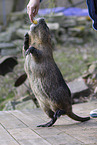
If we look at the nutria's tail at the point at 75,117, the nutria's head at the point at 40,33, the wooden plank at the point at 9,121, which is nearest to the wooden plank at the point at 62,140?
the nutria's tail at the point at 75,117

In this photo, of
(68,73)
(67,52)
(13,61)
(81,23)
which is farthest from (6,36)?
(13,61)

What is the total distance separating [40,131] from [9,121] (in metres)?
0.60

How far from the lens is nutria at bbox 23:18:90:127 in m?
2.90

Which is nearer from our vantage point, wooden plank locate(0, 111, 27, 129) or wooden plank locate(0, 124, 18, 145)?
wooden plank locate(0, 124, 18, 145)

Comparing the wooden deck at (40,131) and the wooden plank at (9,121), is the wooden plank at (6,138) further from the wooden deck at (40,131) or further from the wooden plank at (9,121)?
the wooden plank at (9,121)

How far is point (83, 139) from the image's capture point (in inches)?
101

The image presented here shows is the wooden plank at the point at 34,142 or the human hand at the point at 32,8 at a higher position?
the human hand at the point at 32,8

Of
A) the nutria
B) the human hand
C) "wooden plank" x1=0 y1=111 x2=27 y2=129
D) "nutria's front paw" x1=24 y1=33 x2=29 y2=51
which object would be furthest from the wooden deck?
the human hand

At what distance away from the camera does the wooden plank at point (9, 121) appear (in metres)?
3.06

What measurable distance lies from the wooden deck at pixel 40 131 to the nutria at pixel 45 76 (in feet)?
0.59

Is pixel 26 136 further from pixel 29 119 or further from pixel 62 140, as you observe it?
pixel 29 119

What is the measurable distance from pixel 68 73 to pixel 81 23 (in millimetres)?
5410

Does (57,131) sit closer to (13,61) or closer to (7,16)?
(13,61)

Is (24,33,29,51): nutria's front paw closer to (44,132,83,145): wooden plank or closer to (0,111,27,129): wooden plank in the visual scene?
(0,111,27,129): wooden plank
